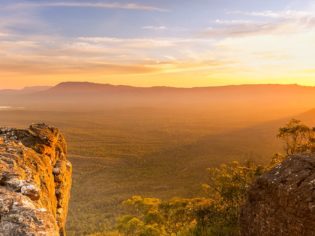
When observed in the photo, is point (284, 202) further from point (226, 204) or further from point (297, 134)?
point (297, 134)

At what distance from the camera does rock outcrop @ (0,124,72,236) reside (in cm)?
922

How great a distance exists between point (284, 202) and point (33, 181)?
973 cm

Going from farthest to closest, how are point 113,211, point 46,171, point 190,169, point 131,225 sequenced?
1. point 190,169
2. point 113,211
3. point 131,225
4. point 46,171

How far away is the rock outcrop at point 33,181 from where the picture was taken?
9.22 meters

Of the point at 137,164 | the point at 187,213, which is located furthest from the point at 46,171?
the point at 137,164

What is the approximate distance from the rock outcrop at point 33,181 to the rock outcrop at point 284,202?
8.55m

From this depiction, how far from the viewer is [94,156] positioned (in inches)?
5866

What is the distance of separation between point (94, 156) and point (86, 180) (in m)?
40.6

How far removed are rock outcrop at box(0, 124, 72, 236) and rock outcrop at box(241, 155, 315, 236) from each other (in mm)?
8553

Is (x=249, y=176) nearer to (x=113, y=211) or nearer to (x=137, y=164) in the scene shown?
(x=113, y=211)

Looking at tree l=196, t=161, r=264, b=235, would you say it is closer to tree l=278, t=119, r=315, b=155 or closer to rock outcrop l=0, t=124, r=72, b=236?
tree l=278, t=119, r=315, b=155

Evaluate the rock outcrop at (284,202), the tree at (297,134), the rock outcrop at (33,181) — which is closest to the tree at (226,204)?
the tree at (297,134)

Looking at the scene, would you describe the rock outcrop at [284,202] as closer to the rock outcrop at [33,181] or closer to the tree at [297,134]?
the rock outcrop at [33,181]

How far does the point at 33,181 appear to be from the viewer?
14688 mm
